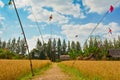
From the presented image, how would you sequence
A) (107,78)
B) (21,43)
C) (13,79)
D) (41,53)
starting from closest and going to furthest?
1. (107,78)
2. (13,79)
3. (41,53)
4. (21,43)

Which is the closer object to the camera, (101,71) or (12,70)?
(12,70)

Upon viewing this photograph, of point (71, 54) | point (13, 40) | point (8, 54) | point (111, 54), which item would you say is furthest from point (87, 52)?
point (13, 40)

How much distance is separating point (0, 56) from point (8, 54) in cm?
491

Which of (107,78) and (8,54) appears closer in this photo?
(107,78)

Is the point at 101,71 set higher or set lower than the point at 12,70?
lower

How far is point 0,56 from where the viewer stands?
88562 millimetres

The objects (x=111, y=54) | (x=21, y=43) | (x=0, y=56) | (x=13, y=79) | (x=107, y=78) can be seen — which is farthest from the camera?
(x=21, y=43)

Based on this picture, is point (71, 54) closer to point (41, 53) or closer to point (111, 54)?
point (41, 53)

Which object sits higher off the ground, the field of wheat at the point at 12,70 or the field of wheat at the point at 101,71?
the field of wheat at the point at 12,70

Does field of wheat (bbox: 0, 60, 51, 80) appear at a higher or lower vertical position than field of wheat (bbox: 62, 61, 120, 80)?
higher

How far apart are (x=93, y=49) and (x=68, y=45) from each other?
74.5 metres

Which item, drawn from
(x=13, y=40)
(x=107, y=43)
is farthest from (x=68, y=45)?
(x=13, y=40)

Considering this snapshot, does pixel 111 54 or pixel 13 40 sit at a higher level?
pixel 13 40

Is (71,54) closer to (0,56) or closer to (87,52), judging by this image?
(87,52)
